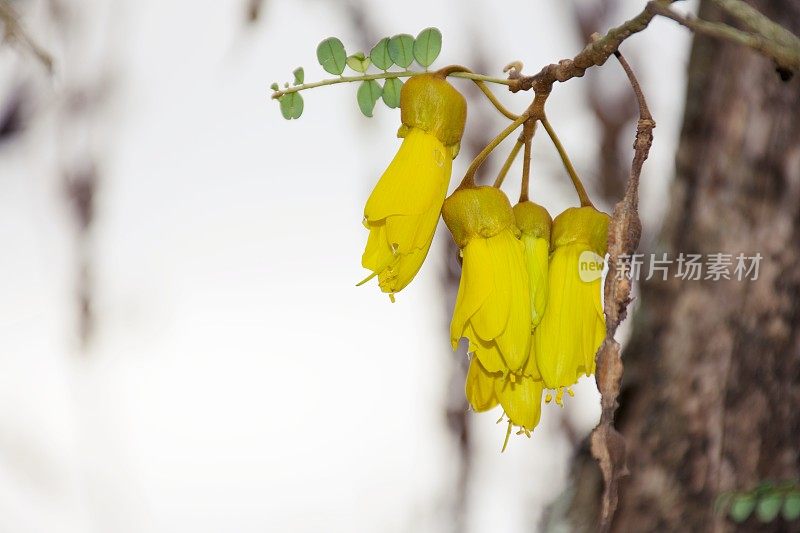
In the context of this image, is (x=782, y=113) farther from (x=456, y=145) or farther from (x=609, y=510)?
(x=609, y=510)

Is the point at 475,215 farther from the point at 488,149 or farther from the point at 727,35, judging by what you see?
the point at 727,35

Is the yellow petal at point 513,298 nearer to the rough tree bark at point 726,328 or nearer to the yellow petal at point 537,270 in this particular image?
the yellow petal at point 537,270

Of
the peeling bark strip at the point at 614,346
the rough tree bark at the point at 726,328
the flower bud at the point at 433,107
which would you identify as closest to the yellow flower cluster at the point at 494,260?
the flower bud at the point at 433,107

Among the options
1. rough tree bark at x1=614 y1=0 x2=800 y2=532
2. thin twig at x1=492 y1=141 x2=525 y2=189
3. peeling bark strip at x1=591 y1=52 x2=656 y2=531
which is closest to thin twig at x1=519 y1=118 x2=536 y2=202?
thin twig at x1=492 y1=141 x2=525 y2=189

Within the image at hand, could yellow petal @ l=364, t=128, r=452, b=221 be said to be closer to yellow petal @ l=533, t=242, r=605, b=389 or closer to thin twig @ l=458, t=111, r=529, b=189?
thin twig @ l=458, t=111, r=529, b=189

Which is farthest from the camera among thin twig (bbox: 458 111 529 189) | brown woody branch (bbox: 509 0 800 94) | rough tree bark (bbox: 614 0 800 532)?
rough tree bark (bbox: 614 0 800 532)

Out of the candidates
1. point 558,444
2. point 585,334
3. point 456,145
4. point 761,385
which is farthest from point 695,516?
point 456,145
